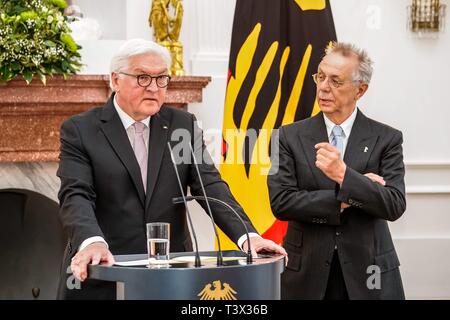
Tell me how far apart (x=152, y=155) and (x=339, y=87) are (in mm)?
898

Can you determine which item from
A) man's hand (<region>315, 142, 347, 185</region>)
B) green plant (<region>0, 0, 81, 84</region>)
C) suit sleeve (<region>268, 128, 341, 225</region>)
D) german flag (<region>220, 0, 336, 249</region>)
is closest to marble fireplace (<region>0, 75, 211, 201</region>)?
green plant (<region>0, 0, 81, 84</region>)

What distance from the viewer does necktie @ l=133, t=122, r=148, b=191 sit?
326 cm

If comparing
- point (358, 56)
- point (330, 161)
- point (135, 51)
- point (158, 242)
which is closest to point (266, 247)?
point (158, 242)

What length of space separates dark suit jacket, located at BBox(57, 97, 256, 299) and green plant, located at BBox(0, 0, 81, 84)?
1.93 metres

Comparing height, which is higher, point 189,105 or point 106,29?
point 106,29

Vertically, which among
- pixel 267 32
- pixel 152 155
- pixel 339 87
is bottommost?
pixel 152 155

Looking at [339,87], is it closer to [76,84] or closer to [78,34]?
[76,84]

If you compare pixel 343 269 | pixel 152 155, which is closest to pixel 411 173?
pixel 343 269

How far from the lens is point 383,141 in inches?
143

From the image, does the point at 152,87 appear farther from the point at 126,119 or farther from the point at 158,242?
the point at 158,242

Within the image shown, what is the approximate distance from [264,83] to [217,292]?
3026mm

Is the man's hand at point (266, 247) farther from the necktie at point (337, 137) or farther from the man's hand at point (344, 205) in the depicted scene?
the necktie at point (337, 137)

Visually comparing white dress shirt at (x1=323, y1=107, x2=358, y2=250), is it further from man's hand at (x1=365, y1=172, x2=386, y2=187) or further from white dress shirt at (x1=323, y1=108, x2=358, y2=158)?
man's hand at (x1=365, y1=172, x2=386, y2=187)
